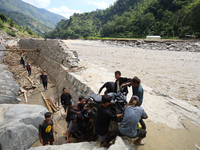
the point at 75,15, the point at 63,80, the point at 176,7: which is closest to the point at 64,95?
the point at 63,80

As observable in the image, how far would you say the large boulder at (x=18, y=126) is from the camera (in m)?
3.03

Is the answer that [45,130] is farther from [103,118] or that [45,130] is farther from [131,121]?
[131,121]

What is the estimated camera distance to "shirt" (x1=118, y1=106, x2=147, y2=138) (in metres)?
2.17

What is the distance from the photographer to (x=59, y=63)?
903 centimetres

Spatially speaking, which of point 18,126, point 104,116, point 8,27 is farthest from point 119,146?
point 8,27

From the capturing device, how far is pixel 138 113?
2.22 meters

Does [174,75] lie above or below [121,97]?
below

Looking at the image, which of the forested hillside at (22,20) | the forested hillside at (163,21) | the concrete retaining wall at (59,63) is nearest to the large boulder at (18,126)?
the concrete retaining wall at (59,63)

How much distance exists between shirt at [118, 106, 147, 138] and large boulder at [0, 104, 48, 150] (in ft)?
10.4

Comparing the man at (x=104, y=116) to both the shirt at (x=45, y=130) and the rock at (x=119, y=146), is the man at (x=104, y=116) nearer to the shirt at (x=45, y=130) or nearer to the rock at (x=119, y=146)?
the rock at (x=119, y=146)

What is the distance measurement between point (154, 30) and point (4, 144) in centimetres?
4282

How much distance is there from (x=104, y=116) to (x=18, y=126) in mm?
2931

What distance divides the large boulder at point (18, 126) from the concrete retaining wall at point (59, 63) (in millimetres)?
2076

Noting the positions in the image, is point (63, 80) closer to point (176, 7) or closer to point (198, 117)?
point (198, 117)
